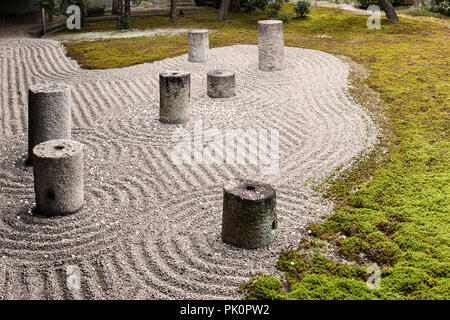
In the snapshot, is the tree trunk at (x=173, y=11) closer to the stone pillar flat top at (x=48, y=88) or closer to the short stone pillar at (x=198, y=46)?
the short stone pillar at (x=198, y=46)

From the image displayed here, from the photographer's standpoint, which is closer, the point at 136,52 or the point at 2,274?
the point at 2,274

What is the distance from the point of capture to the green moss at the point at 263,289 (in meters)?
4.84

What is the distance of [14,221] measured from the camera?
6.18 metres

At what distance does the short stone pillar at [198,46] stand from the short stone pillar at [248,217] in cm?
838

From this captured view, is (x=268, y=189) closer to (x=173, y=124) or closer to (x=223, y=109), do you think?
(x=173, y=124)

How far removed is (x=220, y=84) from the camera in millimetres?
10656

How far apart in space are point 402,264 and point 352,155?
2975mm

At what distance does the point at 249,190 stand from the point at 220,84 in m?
5.30

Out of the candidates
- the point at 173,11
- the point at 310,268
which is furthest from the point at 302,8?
the point at 310,268

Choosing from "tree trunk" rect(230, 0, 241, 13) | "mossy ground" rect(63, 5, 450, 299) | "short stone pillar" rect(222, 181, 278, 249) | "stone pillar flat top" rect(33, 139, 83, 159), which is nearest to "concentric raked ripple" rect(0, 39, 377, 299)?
"short stone pillar" rect(222, 181, 278, 249)

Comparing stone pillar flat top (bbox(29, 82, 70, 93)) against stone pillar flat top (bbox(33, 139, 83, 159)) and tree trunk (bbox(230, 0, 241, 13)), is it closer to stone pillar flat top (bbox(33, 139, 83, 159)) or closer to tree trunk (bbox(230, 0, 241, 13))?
stone pillar flat top (bbox(33, 139, 83, 159))

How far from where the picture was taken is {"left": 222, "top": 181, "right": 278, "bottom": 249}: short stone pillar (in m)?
5.52

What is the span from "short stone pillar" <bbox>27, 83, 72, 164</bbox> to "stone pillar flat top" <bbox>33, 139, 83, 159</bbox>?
1003mm
